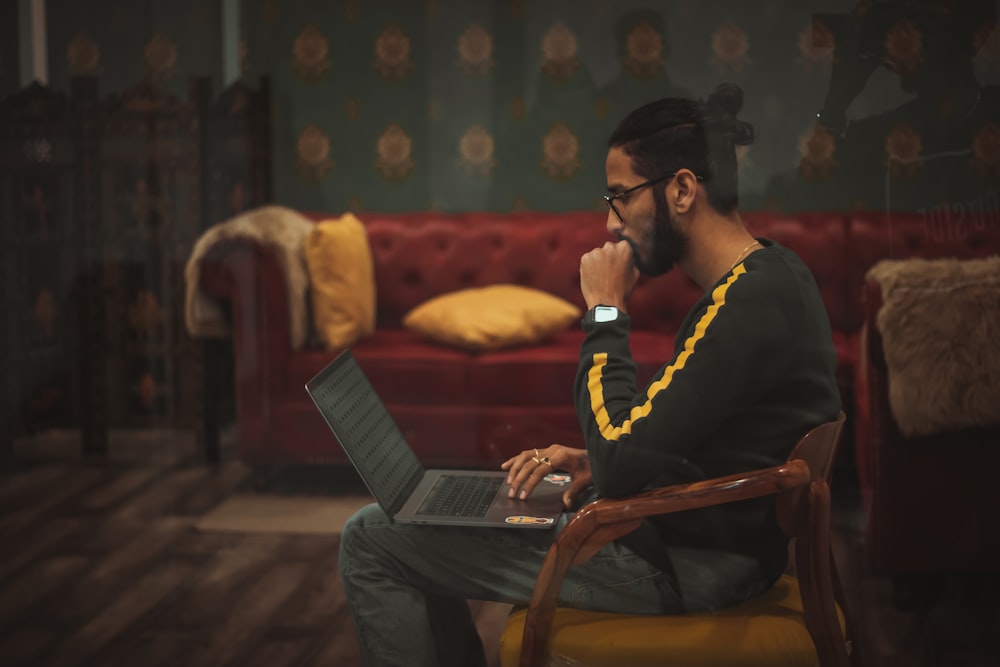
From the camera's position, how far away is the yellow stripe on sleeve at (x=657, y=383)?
1060 millimetres

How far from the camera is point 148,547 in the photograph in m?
2.02

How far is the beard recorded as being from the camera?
1.14 meters

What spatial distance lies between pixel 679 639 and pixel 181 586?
1.16 m

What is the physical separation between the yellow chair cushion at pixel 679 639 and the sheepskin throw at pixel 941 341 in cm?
59

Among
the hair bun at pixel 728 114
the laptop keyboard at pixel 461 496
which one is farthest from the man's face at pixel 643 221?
the laptop keyboard at pixel 461 496

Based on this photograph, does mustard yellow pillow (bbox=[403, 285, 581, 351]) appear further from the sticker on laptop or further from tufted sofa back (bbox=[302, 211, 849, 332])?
the sticker on laptop

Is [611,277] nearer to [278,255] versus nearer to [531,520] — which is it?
[531,520]

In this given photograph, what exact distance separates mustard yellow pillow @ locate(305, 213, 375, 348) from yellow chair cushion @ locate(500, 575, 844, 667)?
68cm

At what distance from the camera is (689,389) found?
1.04 m

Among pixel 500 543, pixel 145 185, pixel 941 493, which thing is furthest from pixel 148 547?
pixel 941 493

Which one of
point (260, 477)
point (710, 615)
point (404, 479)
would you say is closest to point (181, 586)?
point (260, 477)

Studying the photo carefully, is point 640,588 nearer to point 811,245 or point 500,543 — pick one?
point 500,543

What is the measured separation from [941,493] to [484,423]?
0.79 m

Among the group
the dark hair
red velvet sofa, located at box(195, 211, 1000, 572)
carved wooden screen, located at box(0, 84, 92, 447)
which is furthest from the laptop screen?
carved wooden screen, located at box(0, 84, 92, 447)
